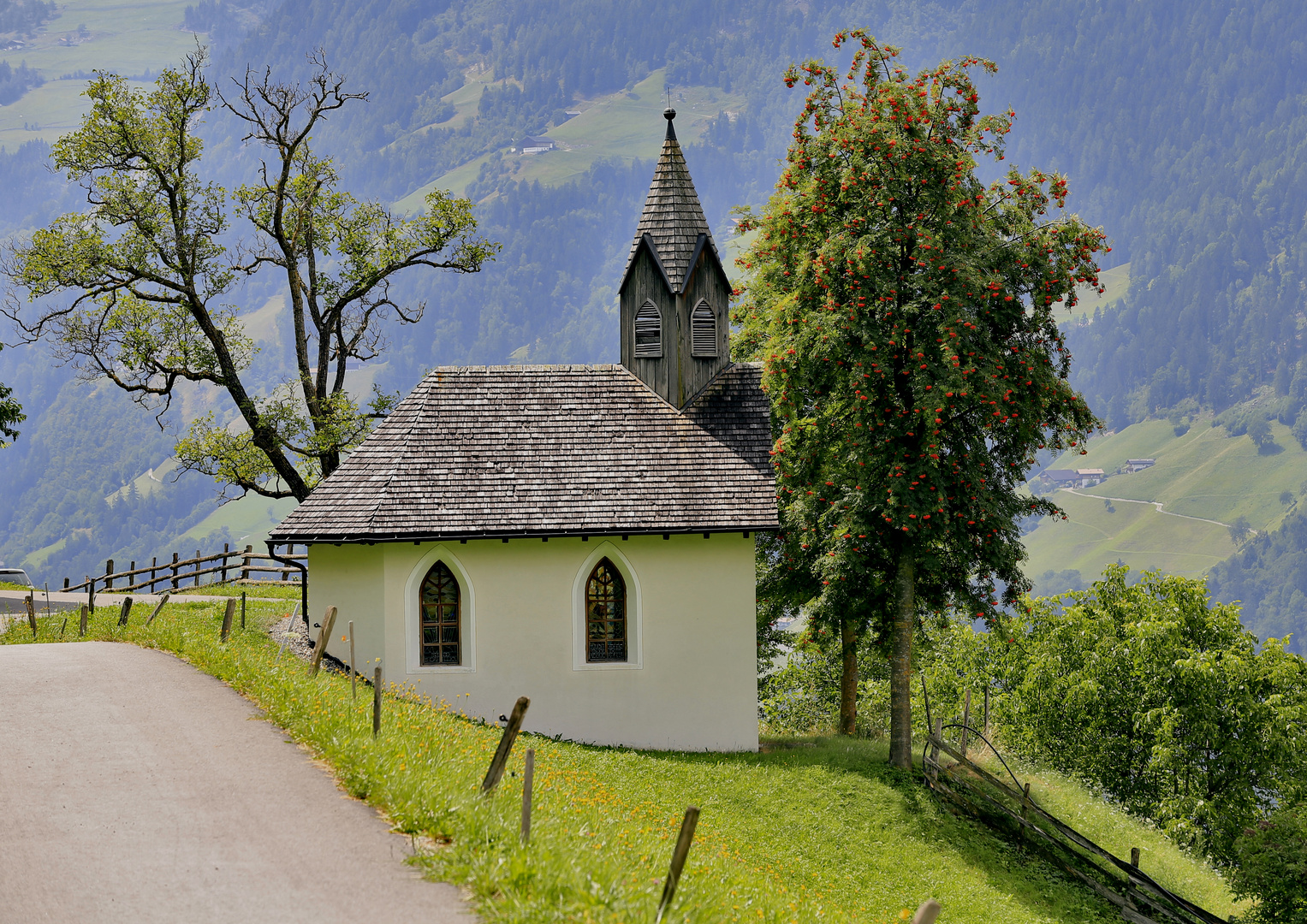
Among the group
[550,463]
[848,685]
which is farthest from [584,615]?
[848,685]

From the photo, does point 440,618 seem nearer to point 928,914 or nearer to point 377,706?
point 377,706

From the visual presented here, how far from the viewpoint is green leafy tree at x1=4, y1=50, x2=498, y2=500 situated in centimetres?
3038

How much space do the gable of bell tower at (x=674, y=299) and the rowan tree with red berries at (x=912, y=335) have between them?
310 cm

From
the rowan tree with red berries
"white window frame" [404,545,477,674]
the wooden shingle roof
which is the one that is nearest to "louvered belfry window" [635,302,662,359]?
the wooden shingle roof

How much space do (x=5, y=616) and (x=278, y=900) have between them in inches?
913

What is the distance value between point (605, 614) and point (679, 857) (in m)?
13.4

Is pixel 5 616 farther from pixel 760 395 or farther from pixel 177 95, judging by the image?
pixel 760 395

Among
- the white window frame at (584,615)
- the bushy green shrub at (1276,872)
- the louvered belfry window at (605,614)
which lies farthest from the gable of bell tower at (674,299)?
the bushy green shrub at (1276,872)

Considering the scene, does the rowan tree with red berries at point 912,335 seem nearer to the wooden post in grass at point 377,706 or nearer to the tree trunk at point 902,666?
the tree trunk at point 902,666

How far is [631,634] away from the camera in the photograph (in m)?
21.8

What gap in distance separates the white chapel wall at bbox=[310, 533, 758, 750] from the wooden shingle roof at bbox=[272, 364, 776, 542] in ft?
2.16

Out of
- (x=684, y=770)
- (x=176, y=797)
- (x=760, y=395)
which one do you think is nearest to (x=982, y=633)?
(x=760, y=395)

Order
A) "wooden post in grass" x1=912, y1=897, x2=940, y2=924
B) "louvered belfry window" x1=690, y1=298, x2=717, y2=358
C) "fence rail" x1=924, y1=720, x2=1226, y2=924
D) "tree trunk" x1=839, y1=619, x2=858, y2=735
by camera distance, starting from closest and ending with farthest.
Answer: "wooden post in grass" x1=912, y1=897, x2=940, y2=924, "fence rail" x1=924, y1=720, x2=1226, y2=924, "louvered belfry window" x1=690, y1=298, x2=717, y2=358, "tree trunk" x1=839, y1=619, x2=858, y2=735

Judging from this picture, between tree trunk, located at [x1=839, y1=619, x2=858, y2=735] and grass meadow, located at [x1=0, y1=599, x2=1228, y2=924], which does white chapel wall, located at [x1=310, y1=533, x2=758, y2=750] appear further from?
tree trunk, located at [x1=839, y1=619, x2=858, y2=735]
